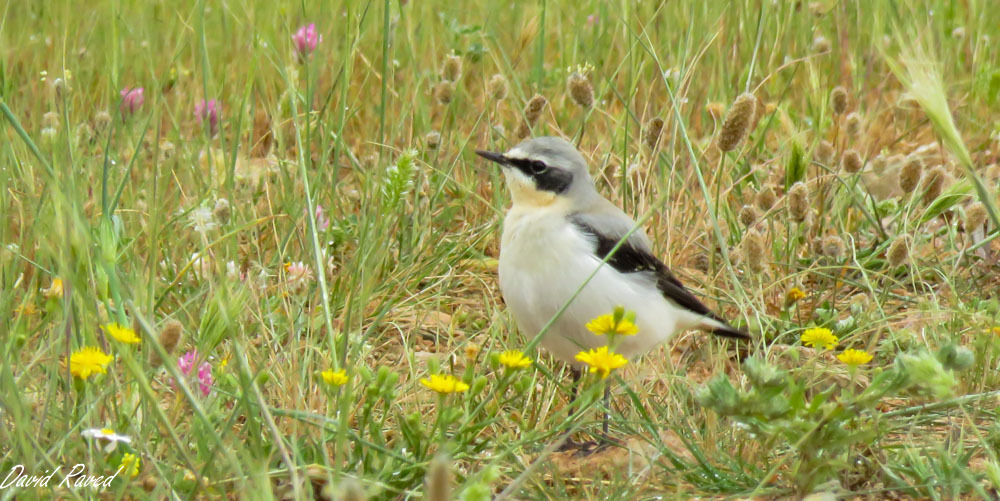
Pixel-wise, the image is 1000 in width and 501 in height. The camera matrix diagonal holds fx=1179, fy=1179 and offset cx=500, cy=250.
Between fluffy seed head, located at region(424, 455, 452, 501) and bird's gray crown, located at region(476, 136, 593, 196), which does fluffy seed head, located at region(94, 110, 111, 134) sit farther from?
fluffy seed head, located at region(424, 455, 452, 501)

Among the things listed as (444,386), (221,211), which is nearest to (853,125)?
(221,211)

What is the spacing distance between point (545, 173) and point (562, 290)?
0.55m

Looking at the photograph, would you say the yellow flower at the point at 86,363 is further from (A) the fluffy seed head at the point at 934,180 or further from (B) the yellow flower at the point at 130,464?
(A) the fluffy seed head at the point at 934,180

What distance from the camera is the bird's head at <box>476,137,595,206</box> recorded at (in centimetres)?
399

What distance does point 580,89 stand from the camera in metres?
4.47

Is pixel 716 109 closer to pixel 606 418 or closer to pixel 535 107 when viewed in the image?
pixel 535 107

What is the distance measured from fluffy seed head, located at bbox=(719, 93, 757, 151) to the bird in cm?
43

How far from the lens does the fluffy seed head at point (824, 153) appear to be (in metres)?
4.62

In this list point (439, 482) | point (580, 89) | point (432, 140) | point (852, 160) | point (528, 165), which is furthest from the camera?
point (432, 140)

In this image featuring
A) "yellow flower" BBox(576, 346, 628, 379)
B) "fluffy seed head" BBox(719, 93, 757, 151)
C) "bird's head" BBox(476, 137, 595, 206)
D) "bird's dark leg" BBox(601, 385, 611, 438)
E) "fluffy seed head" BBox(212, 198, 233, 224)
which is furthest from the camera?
"fluffy seed head" BBox(212, 198, 233, 224)

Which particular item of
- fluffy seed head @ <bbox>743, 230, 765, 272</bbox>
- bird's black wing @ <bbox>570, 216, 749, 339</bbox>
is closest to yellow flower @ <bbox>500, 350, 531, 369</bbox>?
bird's black wing @ <bbox>570, 216, 749, 339</bbox>

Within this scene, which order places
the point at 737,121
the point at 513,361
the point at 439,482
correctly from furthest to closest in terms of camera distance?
1. the point at 737,121
2. the point at 513,361
3. the point at 439,482

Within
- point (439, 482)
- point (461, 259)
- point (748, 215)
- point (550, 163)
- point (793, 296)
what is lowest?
point (461, 259)

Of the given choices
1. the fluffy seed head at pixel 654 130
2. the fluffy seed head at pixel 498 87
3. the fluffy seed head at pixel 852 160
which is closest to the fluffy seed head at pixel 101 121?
the fluffy seed head at pixel 498 87
